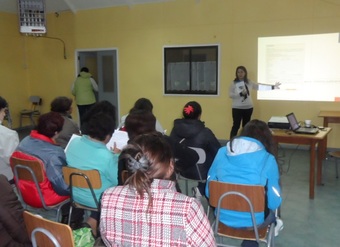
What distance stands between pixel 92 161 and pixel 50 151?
1.17ft

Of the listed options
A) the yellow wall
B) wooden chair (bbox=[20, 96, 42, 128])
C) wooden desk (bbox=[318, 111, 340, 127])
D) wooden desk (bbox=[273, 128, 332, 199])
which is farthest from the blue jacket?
wooden chair (bbox=[20, 96, 42, 128])

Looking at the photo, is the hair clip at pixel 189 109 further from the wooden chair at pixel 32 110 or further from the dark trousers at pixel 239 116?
the wooden chair at pixel 32 110

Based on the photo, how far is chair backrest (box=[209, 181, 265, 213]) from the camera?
6.18 feet

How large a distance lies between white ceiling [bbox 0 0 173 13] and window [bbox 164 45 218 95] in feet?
4.04

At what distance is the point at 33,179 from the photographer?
2.39 metres

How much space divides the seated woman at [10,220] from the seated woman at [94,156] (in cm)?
65

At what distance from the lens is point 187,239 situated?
119cm

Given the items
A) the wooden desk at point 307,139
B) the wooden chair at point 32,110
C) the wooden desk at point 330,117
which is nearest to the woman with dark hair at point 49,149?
the wooden desk at point 307,139

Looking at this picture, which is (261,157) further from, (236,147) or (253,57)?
(253,57)

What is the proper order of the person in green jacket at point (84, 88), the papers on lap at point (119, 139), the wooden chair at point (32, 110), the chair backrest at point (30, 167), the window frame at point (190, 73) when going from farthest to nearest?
1. the wooden chair at point (32, 110)
2. the person in green jacket at point (84, 88)
3. the window frame at point (190, 73)
4. the papers on lap at point (119, 139)
5. the chair backrest at point (30, 167)

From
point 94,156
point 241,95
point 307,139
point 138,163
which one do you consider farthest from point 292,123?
point 138,163

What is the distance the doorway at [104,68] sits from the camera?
24.0 feet

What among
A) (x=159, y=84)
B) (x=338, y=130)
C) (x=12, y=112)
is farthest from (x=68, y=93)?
(x=338, y=130)

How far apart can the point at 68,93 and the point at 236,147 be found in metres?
6.50
